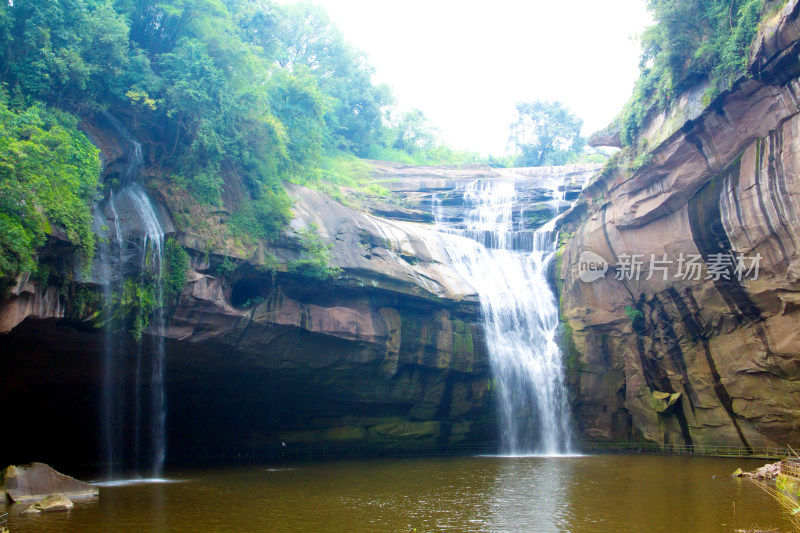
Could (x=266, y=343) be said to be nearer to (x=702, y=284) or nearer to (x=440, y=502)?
(x=440, y=502)

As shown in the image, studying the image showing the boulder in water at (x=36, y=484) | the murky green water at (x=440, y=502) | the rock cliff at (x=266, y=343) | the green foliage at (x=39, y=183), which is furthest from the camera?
the rock cliff at (x=266, y=343)

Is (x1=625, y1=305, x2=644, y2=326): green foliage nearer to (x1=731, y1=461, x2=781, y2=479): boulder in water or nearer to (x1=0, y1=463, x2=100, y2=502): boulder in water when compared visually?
(x1=731, y1=461, x2=781, y2=479): boulder in water

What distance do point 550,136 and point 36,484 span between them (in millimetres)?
45268

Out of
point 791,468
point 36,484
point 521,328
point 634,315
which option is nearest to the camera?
point 36,484

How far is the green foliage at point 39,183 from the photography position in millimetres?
12719

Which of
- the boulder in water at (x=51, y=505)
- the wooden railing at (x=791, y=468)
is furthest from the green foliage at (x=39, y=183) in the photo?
the wooden railing at (x=791, y=468)

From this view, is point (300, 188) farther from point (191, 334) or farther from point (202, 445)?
point (202, 445)

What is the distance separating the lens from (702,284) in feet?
69.3

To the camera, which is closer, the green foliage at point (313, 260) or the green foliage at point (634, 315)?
the green foliage at point (313, 260)

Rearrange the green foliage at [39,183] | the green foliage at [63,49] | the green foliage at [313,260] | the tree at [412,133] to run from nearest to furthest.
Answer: the green foliage at [39,183] → the green foliage at [63,49] → the green foliage at [313,260] → the tree at [412,133]

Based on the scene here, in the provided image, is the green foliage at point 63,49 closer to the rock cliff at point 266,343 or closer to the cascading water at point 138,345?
the rock cliff at point 266,343

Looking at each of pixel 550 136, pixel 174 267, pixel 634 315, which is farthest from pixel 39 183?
pixel 550 136

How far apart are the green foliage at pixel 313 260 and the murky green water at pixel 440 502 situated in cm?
652

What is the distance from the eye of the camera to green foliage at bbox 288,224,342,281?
67.2ft
